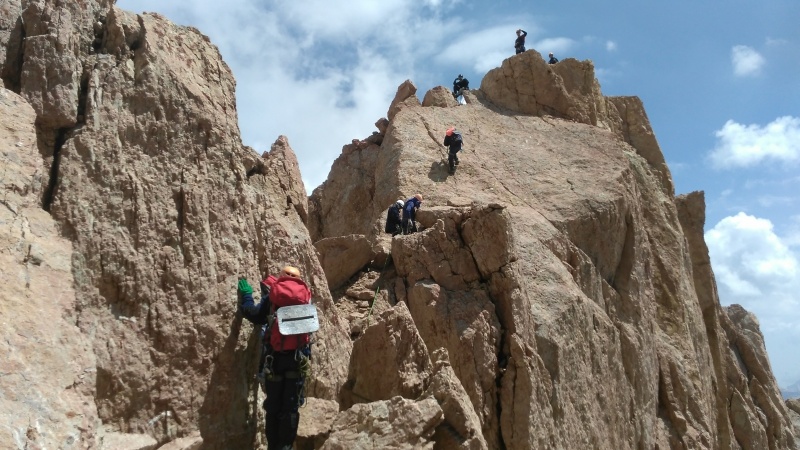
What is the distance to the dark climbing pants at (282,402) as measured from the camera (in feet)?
30.2

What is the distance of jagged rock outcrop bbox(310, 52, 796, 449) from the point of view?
14.5 metres

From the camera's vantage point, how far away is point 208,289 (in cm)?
971

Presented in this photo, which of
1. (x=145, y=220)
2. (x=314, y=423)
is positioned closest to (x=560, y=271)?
(x=314, y=423)

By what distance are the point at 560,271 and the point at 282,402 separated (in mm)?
11309

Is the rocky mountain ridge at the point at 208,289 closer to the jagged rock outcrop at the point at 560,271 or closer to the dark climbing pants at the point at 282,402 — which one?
the jagged rock outcrop at the point at 560,271

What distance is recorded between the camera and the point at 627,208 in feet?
83.3

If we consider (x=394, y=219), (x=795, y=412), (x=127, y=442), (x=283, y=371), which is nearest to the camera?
(x=127, y=442)

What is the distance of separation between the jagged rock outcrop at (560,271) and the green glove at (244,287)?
249 cm

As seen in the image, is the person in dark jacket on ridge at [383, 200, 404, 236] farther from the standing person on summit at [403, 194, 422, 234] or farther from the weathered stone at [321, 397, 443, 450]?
the weathered stone at [321, 397, 443, 450]

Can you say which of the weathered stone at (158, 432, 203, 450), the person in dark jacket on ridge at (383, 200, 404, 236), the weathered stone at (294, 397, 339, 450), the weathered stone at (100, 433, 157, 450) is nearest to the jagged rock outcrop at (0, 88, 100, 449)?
the weathered stone at (100, 433, 157, 450)

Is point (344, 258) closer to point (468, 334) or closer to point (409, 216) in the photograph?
point (409, 216)

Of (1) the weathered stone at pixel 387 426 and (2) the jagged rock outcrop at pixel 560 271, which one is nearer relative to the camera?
(1) the weathered stone at pixel 387 426

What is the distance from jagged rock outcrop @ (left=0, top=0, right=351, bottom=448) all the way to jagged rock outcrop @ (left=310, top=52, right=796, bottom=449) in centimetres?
268

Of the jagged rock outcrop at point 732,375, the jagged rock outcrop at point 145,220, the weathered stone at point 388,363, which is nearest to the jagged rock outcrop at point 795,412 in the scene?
the jagged rock outcrop at point 732,375
